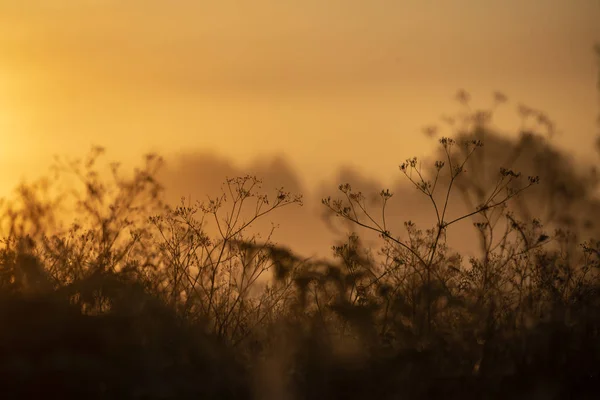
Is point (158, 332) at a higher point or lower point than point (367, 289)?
lower

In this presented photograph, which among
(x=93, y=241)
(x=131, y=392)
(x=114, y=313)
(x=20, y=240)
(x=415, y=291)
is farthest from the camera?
(x=93, y=241)

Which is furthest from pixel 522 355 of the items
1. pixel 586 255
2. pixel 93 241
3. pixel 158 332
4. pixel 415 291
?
pixel 93 241

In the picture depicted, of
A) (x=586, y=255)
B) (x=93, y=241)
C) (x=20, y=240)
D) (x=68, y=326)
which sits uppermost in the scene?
(x=586, y=255)

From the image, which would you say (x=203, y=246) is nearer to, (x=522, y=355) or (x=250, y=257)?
(x=250, y=257)

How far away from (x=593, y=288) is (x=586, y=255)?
1221 millimetres

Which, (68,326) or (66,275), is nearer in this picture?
(68,326)

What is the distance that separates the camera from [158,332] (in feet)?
20.8

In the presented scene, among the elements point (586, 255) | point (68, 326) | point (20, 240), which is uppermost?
point (586, 255)

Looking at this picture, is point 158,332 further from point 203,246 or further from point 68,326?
point 203,246

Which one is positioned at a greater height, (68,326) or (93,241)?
(93,241)

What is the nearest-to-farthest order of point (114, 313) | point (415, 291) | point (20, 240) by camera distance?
1. point (114, 313)
2. point (415, 291)
3. point (20, 240)

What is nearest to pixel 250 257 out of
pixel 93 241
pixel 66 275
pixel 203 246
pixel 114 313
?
pixel 203 246

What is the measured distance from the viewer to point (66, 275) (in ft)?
27.3

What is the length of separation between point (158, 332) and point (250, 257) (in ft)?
13.3
